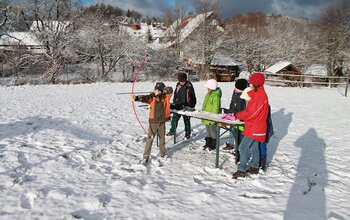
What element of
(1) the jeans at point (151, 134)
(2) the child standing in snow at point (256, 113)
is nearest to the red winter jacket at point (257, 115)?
(2) the child standing in snow at point (256, 113)

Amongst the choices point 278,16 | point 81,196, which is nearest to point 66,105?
point 81,196

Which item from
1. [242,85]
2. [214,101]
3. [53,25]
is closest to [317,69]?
[53,25]

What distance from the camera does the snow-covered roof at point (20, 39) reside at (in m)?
22.1

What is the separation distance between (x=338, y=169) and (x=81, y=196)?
438cm

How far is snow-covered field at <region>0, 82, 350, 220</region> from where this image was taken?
11.6 feet

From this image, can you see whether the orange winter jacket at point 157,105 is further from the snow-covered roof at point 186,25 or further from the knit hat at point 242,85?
the snow-covered roof at point 186,25

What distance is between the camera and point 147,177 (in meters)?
4.48

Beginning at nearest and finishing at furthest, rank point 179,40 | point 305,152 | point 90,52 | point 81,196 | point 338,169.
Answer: point 81,196
point 338,169
point 305,152
point 90,52
point 179,40

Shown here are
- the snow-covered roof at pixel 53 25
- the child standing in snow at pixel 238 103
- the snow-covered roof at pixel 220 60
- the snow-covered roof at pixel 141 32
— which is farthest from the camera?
the snow-covered roof at pixel 220 60

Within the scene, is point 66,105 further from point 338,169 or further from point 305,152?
point 338,169

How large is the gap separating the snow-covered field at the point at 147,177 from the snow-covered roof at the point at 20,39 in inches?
649

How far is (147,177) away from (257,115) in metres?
1.90

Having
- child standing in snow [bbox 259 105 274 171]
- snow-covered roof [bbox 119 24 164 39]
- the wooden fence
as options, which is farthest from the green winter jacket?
snow-covered roof [bbox 119 24 164 39]

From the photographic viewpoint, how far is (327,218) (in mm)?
3488
